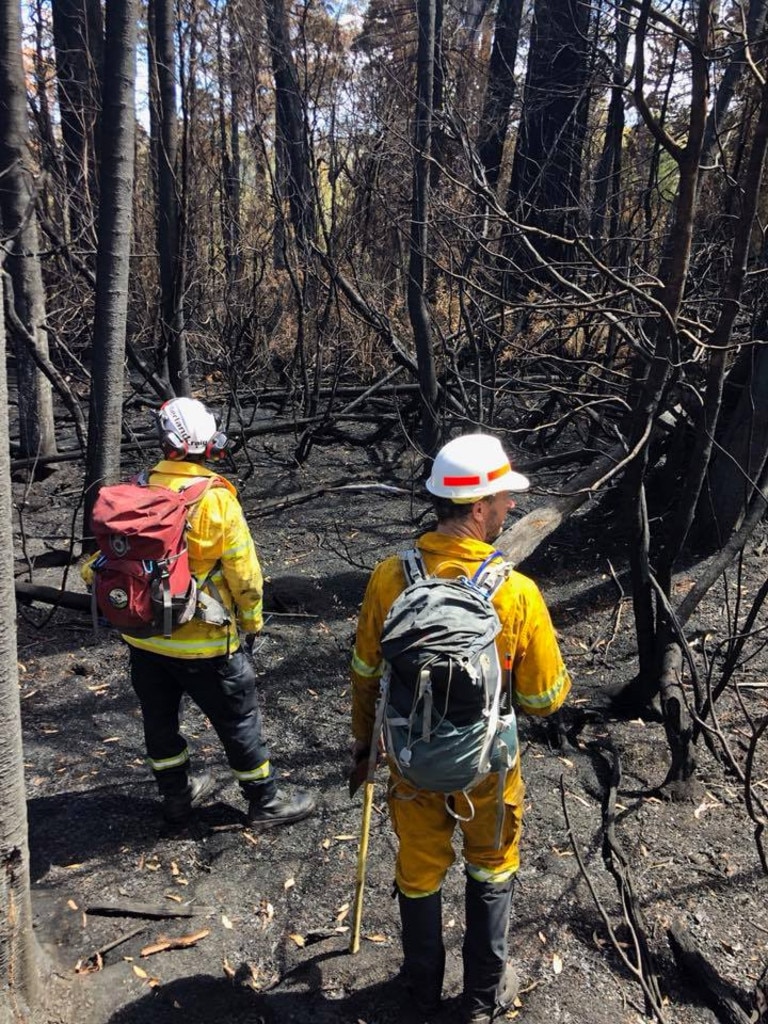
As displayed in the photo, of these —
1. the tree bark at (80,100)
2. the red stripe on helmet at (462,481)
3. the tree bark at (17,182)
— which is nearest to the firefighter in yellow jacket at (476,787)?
the red stripe on helmet at (462,481)

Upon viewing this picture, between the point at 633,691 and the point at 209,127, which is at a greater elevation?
the point at 209,127

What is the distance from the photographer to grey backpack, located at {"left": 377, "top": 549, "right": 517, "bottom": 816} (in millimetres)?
2123

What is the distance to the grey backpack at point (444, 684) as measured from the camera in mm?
2123

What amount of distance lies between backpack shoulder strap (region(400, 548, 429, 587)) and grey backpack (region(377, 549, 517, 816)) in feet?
0.24

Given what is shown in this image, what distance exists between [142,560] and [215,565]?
13.3 inches

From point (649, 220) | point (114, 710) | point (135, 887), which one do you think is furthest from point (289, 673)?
point (649, 220)

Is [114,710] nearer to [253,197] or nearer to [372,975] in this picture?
[372,975]

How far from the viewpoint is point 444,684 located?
2.13m

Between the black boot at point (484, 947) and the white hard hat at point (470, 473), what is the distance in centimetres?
122

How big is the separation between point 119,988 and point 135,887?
0.56 meters

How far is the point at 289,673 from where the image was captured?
513 cm

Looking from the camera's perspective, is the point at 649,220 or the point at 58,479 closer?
the point at 649,220

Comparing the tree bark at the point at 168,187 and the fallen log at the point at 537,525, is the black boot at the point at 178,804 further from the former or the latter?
the tree bark at the point at 168,187

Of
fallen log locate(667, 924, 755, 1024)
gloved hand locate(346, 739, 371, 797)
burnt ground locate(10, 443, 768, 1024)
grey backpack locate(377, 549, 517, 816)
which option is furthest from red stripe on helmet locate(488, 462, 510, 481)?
fallen log locate(667, 924, 755, 1024)
